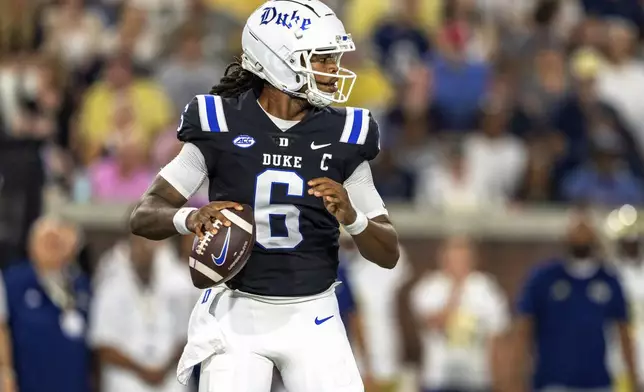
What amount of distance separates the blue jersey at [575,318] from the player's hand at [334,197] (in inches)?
192

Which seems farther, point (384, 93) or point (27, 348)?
point (384, 93)

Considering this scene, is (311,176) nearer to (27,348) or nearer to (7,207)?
(27,348)

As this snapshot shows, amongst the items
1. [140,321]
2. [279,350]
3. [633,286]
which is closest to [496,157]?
[633,286]

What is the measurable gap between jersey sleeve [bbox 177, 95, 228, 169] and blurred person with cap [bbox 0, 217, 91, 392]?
11.0ft

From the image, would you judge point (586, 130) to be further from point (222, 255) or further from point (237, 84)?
point (222, 255)

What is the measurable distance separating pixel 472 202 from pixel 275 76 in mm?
5883

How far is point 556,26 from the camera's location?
40.8 feet

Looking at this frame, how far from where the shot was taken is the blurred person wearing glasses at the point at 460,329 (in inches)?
380

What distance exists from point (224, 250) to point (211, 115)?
0.52 meters

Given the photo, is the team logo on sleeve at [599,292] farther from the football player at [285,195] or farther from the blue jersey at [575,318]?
the football player at [285,195]

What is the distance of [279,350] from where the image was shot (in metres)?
4.71

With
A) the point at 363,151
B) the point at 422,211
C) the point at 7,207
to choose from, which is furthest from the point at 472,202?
the point at 363,151

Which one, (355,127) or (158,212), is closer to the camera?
(158,212)

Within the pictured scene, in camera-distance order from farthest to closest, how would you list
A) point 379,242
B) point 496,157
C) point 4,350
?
point 496,157 < point 4,350 < point 379,242
